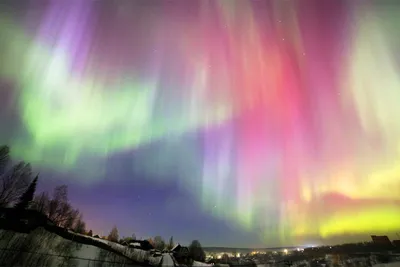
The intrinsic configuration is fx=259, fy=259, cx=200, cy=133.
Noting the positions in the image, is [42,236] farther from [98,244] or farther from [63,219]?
[63,219]

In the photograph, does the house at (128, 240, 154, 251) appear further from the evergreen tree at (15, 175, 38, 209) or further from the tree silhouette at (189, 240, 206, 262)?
the evergreen tree at (15, 175, 38, 209)

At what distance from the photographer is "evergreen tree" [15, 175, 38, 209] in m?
42.5

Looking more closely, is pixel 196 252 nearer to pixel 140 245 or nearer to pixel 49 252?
pixel 140 245

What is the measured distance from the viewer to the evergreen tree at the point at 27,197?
42475 mm

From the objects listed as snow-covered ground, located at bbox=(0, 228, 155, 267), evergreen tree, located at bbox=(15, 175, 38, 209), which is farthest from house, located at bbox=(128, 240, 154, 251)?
evergreen tree, located at bbox=(15, 175, 38, 209)

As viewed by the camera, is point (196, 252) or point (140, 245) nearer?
point (196, 252)

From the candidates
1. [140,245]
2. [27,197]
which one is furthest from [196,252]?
[27,197]

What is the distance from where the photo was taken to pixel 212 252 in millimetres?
48000

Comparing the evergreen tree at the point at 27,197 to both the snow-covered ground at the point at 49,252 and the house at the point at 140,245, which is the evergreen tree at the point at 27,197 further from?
the house at the point at 140,245

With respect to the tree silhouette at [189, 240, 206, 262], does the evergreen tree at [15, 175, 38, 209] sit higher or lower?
higher

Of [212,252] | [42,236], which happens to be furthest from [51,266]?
[212,252]

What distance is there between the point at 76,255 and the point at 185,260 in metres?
16.5

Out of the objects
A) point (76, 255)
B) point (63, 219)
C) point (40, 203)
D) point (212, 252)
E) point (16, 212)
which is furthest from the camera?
point (63, 219)

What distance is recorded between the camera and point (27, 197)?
153 feet
